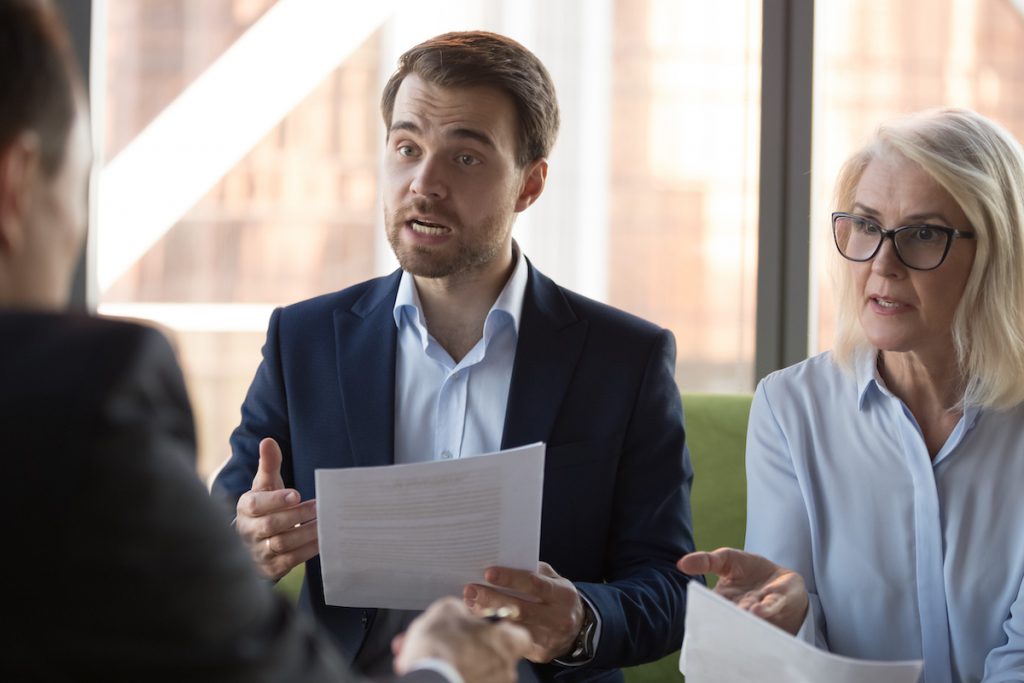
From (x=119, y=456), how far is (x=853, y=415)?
1.47m

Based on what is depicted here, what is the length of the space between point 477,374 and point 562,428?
190 mm

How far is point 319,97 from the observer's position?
10.3ft

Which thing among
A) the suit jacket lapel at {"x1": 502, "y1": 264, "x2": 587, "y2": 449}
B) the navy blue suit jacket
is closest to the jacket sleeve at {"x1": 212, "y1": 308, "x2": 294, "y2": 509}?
the navy blue suit jacket

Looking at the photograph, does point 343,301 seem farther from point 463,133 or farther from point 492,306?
point 463,133

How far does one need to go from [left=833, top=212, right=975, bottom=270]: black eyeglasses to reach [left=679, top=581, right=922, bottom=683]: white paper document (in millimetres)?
751

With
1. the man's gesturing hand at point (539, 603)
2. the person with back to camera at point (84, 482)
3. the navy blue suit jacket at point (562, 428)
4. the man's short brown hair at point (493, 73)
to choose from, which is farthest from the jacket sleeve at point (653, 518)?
the person with back to camera at point (84, 482)

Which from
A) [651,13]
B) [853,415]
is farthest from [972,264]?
[651,13]

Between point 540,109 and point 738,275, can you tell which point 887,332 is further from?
point 738,275

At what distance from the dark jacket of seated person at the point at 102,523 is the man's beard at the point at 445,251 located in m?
1.16

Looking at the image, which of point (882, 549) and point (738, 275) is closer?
point (882, 549)

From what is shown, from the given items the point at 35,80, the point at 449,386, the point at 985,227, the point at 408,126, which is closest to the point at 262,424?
the point at 449,386

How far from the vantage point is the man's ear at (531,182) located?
87.5 inches

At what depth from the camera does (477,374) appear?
6.66 feet

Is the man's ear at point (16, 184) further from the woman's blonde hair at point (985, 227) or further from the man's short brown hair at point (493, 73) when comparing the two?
the woman's blonde hair at point (985, 227)
